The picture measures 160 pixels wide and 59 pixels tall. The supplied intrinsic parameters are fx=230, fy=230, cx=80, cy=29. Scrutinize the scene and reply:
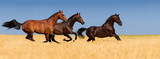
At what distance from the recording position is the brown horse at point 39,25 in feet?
37.7

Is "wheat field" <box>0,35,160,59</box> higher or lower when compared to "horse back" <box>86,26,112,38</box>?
lower

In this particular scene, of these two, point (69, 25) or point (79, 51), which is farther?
point (69, 25)

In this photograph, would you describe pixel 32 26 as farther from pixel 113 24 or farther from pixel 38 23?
pixel 113 24

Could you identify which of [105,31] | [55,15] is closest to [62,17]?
[55,15]

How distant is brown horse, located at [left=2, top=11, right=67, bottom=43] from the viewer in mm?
11500

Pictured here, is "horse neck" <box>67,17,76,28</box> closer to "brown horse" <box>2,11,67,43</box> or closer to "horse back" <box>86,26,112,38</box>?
"brown horse" <box>2,11,67,43</box>

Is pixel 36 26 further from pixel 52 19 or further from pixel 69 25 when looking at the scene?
pixel 69 25

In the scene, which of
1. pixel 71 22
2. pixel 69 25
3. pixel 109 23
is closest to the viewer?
pixel 71 22

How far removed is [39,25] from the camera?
11.7 metres

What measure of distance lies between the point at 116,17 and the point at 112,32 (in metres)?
1.01

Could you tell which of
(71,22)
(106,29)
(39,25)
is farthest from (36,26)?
(106,29)

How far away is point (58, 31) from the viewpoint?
1434 centimetres

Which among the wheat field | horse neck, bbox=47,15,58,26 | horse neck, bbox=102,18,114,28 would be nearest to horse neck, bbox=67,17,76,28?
horse neck, bbox=47,15,58,26

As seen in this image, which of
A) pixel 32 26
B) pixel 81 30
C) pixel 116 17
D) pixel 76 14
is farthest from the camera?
pixel 81 30
